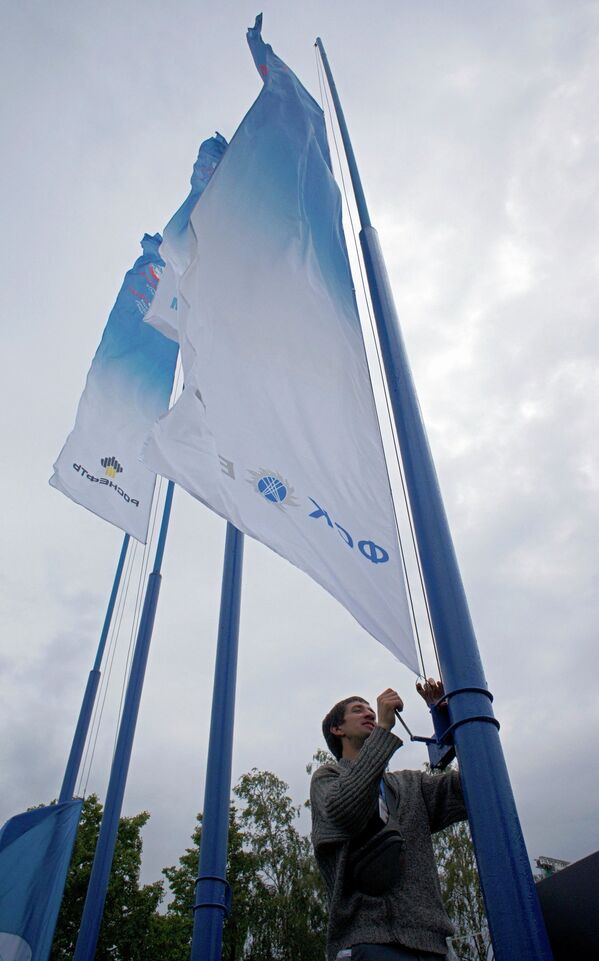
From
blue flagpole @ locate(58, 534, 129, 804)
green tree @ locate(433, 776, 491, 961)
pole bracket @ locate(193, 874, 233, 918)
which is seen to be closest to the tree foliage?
green tree @ locate(433, 776, 491, 961)

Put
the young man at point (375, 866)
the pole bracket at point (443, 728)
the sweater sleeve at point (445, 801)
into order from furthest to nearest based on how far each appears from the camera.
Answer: the sweater sleeve at point (445, 801), the pole bracket at point (443, 728), the young man at point (375, 866)

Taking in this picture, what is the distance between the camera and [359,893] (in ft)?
8.30

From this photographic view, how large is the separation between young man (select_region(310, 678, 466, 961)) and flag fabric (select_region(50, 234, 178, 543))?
247 inches

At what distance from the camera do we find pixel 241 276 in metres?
4.56

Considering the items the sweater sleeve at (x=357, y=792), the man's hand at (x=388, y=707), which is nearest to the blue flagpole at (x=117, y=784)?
the sweater sleeve at (x=357, y=792)

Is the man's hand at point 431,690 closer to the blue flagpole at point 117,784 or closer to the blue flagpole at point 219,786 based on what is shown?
the blue flagpole at point 219,786

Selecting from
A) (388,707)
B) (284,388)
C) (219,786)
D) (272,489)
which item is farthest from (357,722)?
(219,786)

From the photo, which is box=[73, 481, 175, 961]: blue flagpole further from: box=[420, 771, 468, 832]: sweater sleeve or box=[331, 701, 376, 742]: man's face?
box=[420, 771, 468, 832]: sweater sleeve

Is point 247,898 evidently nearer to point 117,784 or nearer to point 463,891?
point 463,891

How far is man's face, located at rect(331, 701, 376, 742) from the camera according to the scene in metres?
3.36

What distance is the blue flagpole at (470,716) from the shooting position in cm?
220

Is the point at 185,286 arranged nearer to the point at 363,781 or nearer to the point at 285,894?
the point at 363,781

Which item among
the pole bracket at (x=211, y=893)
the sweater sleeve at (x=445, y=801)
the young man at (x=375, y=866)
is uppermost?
the pole bracket at (x=211, y=893)

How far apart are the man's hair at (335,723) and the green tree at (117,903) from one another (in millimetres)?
24271
